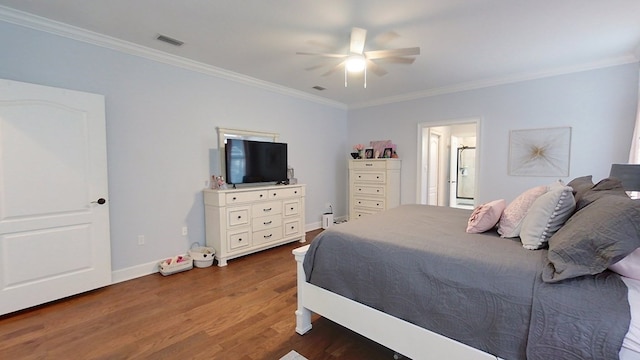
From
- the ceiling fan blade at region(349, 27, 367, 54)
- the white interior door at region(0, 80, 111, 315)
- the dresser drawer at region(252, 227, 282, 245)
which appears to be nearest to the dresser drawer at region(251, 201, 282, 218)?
the dresser drawer at region(252, 227, 282, 245)

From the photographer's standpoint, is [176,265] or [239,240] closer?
[176,265]

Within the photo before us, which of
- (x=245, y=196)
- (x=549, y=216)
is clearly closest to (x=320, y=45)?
(x=245, y=196)

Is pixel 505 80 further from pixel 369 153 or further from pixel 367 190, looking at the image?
pixel 367 190

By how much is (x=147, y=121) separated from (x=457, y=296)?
3467mm

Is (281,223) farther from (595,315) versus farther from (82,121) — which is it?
(595,315)

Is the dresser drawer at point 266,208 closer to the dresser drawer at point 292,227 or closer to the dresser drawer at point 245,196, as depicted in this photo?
the dresser drawer at point 245,196

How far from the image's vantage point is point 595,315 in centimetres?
106

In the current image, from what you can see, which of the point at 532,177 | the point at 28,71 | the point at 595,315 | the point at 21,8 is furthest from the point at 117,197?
the point at 532,177

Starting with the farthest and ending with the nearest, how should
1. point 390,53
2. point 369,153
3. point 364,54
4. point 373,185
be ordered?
point 369,153 → point 373,185 → point 364,54 → point 390,53

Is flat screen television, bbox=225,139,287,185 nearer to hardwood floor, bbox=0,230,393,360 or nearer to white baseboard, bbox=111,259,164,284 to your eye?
white baseboard, bbox=111,259,164,284

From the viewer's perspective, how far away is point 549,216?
153cm

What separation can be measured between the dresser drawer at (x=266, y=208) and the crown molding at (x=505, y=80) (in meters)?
2.90

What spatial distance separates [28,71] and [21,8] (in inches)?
20.0

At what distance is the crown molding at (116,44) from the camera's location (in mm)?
2398
